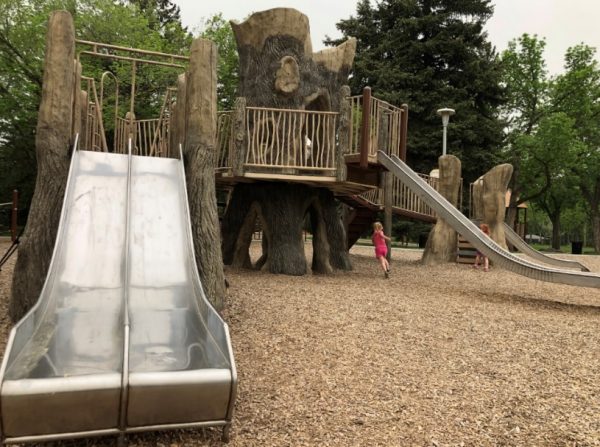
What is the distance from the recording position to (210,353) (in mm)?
3459

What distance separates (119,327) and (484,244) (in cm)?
660

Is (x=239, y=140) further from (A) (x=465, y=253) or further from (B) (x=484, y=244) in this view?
(A) (x=465, y=253)

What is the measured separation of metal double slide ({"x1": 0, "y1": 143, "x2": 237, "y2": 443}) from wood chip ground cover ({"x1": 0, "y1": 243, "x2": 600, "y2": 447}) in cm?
35

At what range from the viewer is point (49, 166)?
17.3 feet

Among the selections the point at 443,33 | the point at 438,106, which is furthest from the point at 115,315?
the point at 443,33

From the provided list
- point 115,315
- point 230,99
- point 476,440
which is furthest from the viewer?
point 230,99

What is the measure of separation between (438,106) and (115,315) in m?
24.9

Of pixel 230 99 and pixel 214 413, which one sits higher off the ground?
pixel 230 99

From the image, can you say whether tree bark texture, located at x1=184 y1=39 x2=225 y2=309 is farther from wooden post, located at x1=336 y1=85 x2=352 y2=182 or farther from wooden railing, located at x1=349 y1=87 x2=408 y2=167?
wooden railing, located at x1=349 y1=87 x2=408 y2=167

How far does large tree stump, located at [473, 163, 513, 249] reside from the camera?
14594mm

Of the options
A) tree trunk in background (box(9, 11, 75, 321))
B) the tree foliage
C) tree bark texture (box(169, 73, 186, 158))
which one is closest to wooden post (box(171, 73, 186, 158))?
tree bark texture (box(169, 73, 186, 158))

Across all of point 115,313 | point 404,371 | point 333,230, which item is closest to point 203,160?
point 115,313

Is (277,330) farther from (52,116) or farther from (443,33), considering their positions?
(443,33)

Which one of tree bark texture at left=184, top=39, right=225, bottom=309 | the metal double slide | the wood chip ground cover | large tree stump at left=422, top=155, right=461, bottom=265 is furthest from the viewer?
large tree stump at left=422, top=155, right=461, bottom=265
